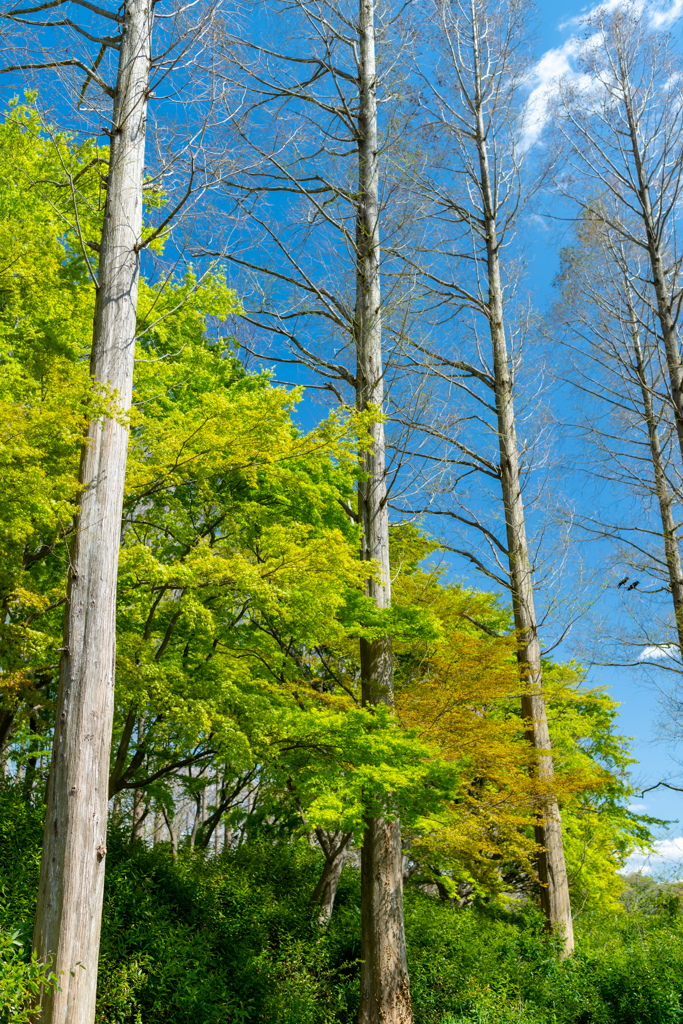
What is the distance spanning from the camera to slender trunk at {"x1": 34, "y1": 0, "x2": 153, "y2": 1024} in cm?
469

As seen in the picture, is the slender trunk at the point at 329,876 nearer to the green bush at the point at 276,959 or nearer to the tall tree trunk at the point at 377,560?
the green bush at the point at 276,959

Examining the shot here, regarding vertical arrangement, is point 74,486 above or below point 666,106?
below

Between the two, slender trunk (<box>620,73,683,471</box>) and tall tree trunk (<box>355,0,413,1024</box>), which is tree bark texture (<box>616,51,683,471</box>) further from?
tall tree trunk (<box>355,0,413,1024</box>)

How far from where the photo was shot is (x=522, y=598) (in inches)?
485

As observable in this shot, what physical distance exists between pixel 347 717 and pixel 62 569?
12.9 ft

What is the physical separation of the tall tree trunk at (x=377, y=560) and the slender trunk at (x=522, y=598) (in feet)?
9.29

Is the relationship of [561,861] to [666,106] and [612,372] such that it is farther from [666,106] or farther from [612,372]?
[666,106]

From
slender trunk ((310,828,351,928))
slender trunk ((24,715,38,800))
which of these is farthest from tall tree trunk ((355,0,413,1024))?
slender trunk ((24,715,38,800))

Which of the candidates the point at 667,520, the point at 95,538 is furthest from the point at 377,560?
the point at 667,520

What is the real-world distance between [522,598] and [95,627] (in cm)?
844

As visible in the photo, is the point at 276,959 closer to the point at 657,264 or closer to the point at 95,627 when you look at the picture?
the point at 95,627

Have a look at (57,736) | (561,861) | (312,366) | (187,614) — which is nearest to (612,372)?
(312,366)

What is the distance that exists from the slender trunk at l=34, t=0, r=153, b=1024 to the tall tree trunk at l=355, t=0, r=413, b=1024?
2918 millimetres

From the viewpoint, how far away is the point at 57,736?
16.9 ft
